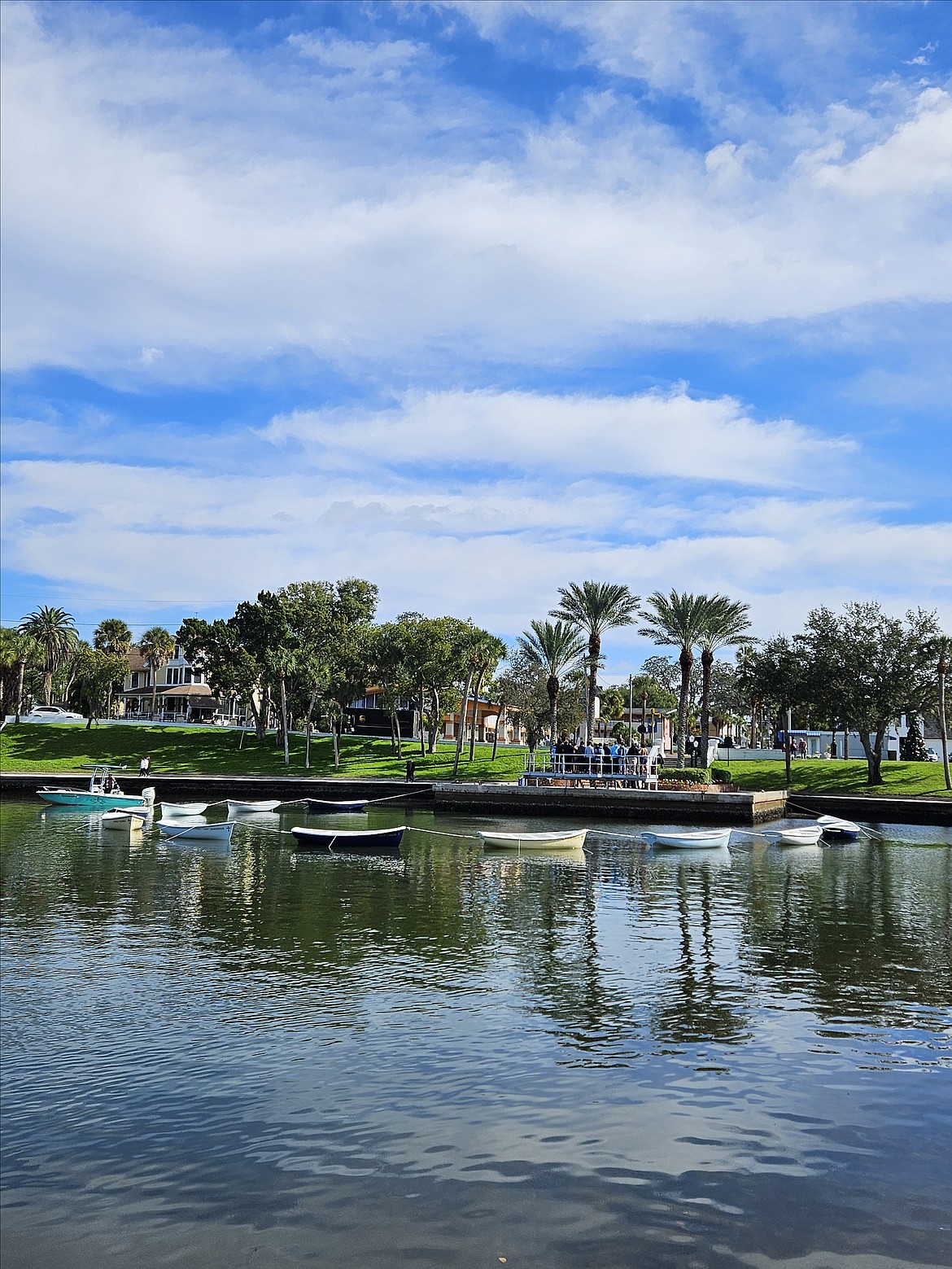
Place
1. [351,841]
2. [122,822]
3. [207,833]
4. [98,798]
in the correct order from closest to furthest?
[351,841] → [207,833] → [122,822] → [98,798]

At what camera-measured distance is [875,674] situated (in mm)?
70312

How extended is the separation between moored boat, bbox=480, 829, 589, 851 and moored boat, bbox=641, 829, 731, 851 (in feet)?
10.6

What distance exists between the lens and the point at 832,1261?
928 centimetres

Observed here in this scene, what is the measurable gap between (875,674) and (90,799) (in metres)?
53.0

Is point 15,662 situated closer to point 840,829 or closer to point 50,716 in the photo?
point 50,716

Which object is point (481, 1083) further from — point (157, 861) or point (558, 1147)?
point (157, 861)

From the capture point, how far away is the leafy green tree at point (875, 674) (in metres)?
69.2

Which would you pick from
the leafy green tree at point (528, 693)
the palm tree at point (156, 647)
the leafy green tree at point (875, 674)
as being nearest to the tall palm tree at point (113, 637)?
the palm tree at point (156, 647)

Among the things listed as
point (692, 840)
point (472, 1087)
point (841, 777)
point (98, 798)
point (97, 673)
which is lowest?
point (692, 840)

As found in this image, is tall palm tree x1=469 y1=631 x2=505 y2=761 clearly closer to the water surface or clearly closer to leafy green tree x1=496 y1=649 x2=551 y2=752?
leafy green tree x1=496 y1=649 x2=551 y2=752

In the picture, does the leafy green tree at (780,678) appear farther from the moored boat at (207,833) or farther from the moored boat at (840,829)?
the moored boat at (207,833)

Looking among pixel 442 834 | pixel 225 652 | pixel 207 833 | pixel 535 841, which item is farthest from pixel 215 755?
pixel 535 841

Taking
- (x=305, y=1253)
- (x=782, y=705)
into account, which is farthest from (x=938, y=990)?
(x=782, y=705)

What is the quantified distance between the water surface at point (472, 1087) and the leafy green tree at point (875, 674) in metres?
43.4
